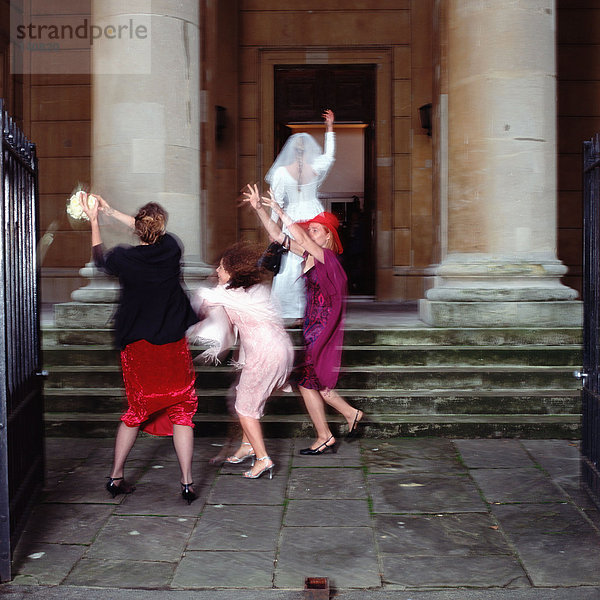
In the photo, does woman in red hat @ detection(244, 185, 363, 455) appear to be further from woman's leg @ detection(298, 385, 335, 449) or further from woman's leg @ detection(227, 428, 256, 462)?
woman's leg @ detection(227, 428, 256, 462)

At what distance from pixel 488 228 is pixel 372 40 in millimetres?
5636

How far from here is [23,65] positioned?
40.9ft

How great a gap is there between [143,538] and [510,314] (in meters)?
4.57

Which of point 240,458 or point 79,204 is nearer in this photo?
point 79,204

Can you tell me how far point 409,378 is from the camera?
6914mm

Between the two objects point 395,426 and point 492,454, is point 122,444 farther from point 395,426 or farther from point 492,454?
point 492,454

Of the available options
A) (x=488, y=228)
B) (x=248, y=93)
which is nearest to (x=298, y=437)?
(x=488, y=228)

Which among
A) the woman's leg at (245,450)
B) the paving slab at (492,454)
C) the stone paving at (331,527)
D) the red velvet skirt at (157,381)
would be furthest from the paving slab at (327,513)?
the paving slab at (492,454)

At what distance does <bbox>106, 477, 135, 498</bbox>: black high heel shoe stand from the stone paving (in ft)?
0.18

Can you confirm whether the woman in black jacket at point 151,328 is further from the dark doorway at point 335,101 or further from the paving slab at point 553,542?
the dark doorway at point 335,101

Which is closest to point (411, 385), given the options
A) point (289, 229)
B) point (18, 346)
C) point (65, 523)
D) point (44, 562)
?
point (289, 229)

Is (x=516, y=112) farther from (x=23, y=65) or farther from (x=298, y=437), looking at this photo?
(x=23, y=65)

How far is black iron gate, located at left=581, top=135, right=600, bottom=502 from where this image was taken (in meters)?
4.73

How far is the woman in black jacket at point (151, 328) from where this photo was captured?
15.3 ft
